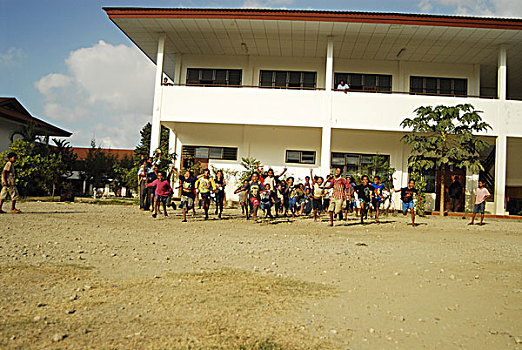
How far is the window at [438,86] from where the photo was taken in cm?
1931

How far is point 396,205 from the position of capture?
18.7 m

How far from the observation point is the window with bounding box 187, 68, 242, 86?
19.7 m

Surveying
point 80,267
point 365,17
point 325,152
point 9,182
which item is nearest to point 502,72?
point 365,17

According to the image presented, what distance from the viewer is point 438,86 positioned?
19.4m

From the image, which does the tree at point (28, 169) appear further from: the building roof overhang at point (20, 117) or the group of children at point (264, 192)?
the group of children at point (264, 192)

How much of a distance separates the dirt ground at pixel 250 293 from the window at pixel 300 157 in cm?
1107

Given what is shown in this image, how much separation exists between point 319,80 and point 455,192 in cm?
777

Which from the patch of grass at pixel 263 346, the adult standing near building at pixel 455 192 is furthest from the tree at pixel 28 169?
the adult standing near building at pixel 455 192

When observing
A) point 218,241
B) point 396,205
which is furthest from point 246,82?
point 218,241

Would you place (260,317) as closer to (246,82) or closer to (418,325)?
(418,325)

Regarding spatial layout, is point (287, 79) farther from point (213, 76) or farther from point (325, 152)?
point (325, 152)

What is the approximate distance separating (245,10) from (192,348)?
14.8 metres

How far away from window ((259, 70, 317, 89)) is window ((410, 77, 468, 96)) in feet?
15.6

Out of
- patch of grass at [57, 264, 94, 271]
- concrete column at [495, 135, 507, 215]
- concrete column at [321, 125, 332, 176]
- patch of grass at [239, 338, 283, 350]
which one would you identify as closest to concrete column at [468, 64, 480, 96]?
concrete column at [495, 135, 507, 215]
